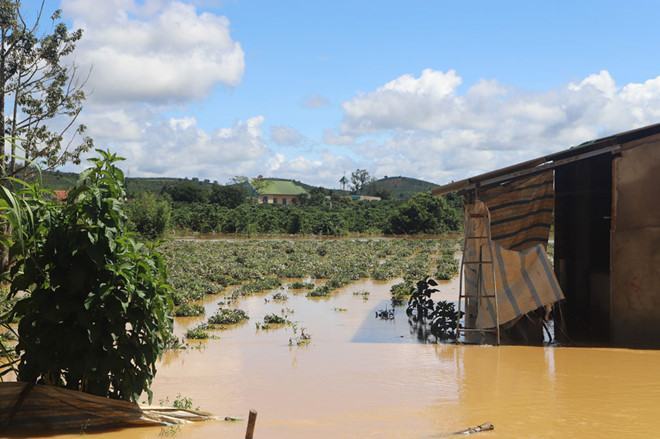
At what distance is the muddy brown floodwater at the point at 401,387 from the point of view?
7297 mm

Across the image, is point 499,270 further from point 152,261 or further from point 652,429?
point 152,261

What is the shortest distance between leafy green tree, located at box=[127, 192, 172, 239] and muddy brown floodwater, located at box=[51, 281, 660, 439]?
106 ft

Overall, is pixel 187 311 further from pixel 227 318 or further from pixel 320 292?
pixel 320 292

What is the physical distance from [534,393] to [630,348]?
3.57 m

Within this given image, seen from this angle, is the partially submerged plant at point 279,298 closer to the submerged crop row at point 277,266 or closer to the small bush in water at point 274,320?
the submerged crop row at point 277,266

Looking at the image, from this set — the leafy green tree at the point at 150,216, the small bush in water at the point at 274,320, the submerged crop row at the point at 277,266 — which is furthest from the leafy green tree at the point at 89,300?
the leafy green tree at the point at 150,216

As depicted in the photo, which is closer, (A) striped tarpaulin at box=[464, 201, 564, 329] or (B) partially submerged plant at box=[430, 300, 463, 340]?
(A) striped tarpaulin at box=[464, 201, 564, 329]

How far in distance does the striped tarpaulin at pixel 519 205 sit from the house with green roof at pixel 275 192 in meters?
93.8

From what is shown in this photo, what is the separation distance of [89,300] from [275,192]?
346 ft

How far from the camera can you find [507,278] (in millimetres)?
12375

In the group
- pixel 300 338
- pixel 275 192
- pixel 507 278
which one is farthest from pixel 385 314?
pixel 275 192

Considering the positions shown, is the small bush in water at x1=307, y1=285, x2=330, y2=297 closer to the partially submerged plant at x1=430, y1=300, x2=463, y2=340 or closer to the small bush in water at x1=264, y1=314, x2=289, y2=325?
the small bush in water at x1=264, y1=314, x2=289, y2=325

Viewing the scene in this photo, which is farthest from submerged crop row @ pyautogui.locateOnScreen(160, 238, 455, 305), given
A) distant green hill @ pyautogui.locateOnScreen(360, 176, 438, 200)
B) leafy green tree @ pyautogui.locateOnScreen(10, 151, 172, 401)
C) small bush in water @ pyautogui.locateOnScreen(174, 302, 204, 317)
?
distant green hill @ pyautogui.locateOnScreen(360, 176, 438, 200)

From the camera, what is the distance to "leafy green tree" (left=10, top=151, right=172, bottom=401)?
655 centimetres
